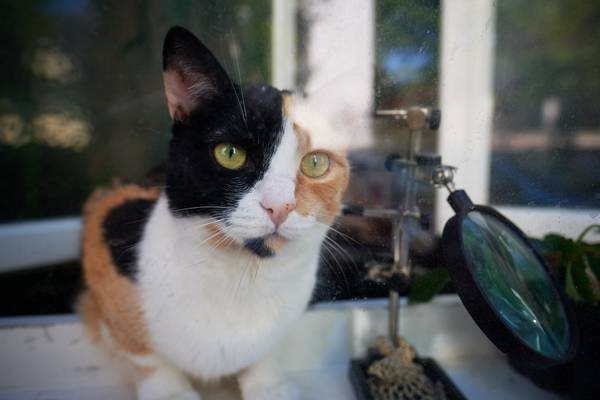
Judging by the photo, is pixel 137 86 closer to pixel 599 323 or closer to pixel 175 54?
pixel 175 54

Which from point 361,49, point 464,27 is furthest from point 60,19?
point 464,27

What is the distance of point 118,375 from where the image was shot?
2.43ft

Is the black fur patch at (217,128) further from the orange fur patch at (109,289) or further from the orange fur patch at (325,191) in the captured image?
the orange fur patch at (109,289)

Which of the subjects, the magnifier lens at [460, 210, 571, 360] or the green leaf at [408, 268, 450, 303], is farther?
the green leaf at [408, 268, 450, 303]

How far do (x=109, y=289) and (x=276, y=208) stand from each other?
42 centimetres

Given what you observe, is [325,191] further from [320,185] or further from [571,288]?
[571,288]

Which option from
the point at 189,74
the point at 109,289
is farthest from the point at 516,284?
the point at 109,289

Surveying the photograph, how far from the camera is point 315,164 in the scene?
1.96 feet

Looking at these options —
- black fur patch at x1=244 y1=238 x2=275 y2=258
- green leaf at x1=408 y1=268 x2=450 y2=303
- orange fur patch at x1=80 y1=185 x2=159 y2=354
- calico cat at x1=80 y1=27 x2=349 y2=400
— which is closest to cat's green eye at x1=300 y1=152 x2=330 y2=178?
calico cat at x1=80 y1=27 x2=349 y2=400

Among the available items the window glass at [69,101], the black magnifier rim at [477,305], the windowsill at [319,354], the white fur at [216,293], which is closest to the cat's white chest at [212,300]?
the white fur at [216,293]

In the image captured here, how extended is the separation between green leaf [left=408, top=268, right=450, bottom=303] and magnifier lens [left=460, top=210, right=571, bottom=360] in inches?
3.2

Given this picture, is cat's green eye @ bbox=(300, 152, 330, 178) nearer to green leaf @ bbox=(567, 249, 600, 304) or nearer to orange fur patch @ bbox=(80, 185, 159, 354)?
orange fur patch @ bbox=(80, 185, 159, 354)

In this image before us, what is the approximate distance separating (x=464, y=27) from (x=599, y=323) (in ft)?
1.84

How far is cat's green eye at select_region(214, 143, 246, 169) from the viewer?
56cm
